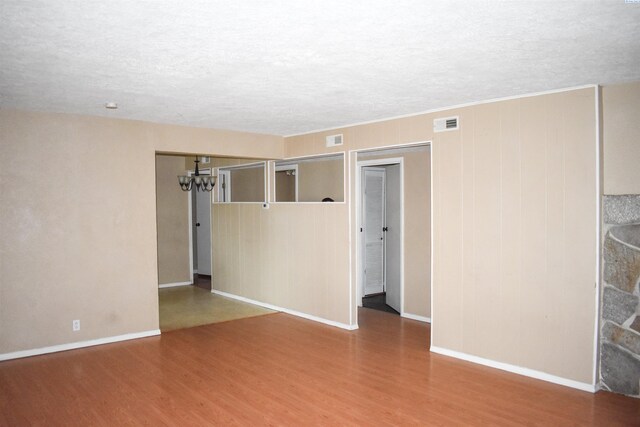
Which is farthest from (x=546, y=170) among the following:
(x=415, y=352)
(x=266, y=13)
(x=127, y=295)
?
(x=127, y=295)

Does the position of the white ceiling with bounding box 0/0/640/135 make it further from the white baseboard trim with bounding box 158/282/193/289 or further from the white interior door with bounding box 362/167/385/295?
the white baseboard trim with bounding box 158/282/193/289

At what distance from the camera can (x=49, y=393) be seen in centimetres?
374

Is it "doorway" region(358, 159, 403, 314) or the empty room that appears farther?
"doorway" region(358, 159, 403, 314)

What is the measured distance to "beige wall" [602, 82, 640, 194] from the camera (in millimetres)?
3611

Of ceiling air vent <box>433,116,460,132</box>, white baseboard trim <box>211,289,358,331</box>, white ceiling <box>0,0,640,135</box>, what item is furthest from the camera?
white baseboard trim <box>211,289,358,331</box>

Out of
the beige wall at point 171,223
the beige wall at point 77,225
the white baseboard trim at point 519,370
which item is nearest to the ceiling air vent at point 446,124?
the white baseboard trim at point 519,370

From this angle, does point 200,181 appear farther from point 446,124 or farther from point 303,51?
point 303,51

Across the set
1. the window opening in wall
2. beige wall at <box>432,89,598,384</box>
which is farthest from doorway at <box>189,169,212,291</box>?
beige wall at <box>432,89,598,384</box>

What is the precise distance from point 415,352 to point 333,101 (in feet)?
8.63

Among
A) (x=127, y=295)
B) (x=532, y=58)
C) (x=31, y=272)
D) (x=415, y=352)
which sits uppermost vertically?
(x=532, y=58)

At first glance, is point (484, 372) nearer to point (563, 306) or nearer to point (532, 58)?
point (563, 306)

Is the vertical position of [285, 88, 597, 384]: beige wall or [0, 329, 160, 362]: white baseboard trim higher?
[285, 88, 597, 384]: beige wall

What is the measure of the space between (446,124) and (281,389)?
2.89 meters

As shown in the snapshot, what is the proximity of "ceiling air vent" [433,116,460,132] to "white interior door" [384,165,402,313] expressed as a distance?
1.73 m
